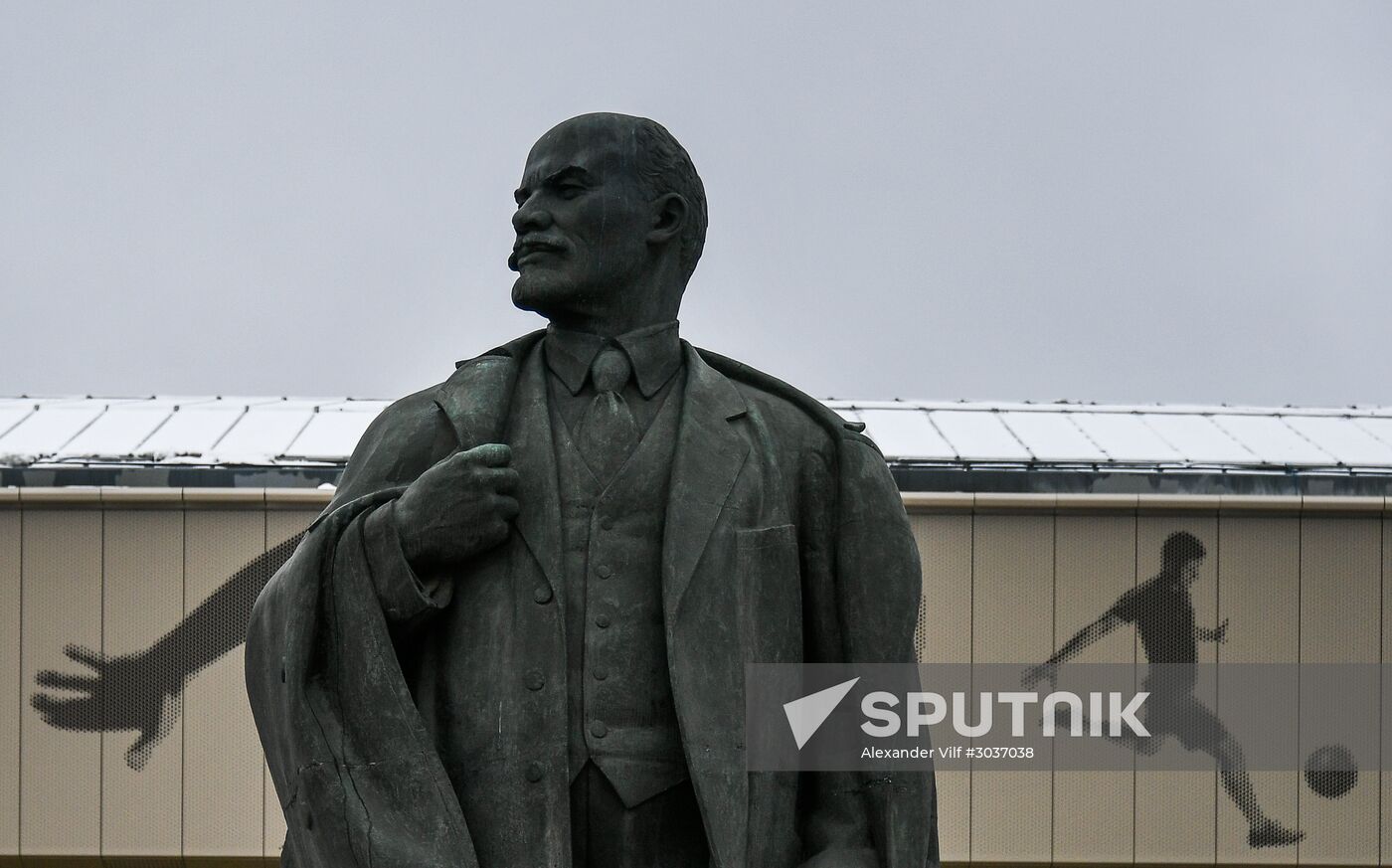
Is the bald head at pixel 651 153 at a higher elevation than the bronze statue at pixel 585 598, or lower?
higher

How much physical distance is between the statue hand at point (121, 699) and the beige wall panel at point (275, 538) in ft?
4.36

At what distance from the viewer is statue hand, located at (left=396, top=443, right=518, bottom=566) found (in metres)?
6.97

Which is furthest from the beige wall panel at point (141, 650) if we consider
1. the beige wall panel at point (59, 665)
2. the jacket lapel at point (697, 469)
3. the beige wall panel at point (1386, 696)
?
the jacket lapel at point (697, 469)

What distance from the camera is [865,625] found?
730cm

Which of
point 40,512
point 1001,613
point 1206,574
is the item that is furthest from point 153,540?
point 1206,574

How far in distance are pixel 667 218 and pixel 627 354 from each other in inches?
17.8

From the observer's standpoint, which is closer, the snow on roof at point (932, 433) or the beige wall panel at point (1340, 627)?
the beige wall panel at point (1340, 627)

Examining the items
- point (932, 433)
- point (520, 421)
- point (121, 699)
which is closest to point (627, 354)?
point (520, 421)

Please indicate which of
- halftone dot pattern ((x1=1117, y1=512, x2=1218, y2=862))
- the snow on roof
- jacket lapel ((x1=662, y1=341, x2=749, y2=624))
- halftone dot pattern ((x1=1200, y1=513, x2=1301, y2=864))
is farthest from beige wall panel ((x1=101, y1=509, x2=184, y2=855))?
jacket lapel ((x1=662, y1=341, x2=749, y2=624))

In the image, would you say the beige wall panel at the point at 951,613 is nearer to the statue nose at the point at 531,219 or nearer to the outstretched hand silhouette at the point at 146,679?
the outstretched hand silhouette at the point at 146,679

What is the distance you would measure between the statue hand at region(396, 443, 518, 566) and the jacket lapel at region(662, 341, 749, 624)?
1.62 feet

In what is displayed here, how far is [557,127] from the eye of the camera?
7535 mm

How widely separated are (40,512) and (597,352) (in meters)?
18.9

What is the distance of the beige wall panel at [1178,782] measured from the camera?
25.8m
